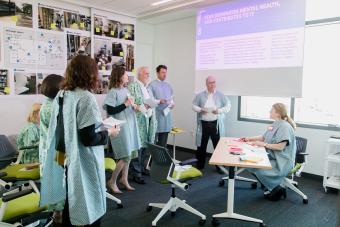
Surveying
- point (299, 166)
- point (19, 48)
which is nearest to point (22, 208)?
point (19, 48)

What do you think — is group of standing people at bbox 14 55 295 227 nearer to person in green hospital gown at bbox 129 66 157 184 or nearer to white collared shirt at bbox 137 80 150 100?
person in green hospital gown at bbox 129 66 157 184

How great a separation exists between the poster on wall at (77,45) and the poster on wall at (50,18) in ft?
0.72

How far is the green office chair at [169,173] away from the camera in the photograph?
2.51m

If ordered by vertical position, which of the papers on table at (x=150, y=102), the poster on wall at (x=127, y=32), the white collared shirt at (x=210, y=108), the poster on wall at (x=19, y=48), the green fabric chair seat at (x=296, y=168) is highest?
the poster on wall at (x=127, y=32)

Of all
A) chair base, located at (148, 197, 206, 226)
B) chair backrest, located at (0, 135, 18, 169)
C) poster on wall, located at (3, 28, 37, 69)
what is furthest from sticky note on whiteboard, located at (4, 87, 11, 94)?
chair base, located at (148, 197, 206, 226)

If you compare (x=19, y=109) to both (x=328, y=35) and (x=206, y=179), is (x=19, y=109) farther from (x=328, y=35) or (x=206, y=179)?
(x=328, y=35)

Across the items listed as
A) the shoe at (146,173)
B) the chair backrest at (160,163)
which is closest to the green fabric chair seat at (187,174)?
the chair backrest at (160,163)

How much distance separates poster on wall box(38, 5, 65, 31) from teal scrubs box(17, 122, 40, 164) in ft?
5.87

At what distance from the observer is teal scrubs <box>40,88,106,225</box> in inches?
65.2

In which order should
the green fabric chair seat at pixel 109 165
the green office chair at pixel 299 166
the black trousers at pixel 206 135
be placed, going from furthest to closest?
the black trousers at pixel 206 135, the green office chair at pixel 299 166, the green fabric chair seat at pixel 109 165

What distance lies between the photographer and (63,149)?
1.70 metres

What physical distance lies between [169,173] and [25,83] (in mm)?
2722

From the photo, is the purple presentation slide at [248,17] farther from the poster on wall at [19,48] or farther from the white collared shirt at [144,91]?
→ the poster on wall at [19,48]

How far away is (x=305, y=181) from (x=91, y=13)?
438cm
